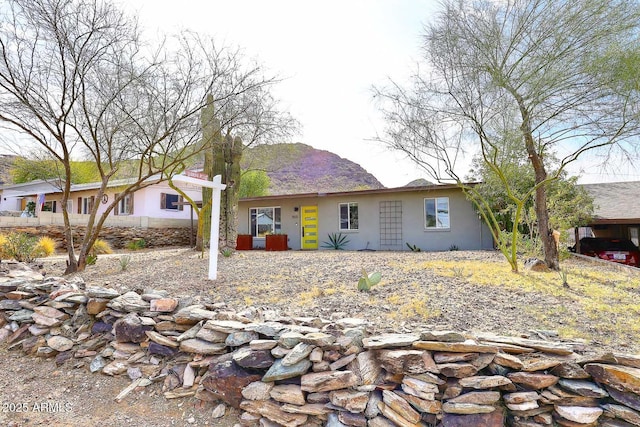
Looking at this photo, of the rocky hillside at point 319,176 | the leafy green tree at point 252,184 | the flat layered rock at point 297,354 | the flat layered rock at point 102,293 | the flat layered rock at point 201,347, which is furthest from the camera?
the rocky hillside at point 319,176

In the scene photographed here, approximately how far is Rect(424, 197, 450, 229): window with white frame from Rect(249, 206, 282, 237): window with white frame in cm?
616

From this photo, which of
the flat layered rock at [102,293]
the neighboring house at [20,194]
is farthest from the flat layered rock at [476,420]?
the neighboring house at [20,194]

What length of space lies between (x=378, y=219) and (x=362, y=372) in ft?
37.3

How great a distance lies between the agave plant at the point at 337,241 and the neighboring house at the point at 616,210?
7.56m

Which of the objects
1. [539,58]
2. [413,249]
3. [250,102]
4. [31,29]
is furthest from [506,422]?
[413,249]

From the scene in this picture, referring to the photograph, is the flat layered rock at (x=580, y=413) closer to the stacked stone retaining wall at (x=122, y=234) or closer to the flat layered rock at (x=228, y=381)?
the flat layered rock at (x=228, y=381)

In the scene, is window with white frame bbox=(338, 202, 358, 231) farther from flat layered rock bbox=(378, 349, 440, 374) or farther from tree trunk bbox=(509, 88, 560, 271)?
flat layered rock bbox=(378, 349, 440, 374)

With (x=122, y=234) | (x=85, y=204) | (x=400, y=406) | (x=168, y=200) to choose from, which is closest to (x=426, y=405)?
(x=400, y=406)

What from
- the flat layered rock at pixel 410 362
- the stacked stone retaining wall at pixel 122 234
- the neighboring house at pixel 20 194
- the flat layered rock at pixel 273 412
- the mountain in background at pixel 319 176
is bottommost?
the flat layered rock at pixel 273 412

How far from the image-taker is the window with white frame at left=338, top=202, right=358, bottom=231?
47.8ft

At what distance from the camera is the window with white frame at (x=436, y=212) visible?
1310 centimetres

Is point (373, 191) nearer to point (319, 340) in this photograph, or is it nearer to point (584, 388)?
point (319, 340)

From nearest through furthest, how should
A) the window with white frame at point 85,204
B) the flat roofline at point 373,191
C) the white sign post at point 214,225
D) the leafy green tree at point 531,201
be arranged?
the white sign post at point 214,225 → the leafy green tree at point 531,201 → the flat roofline at point 373,191 → the window with white frame at point 85,204

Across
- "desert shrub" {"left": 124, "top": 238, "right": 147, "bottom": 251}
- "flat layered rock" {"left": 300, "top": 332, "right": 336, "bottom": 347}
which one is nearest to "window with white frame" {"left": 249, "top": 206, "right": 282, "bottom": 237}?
"desert shrub" {"left": 124, "top": 238, "right": 147, "bottom": 251}
